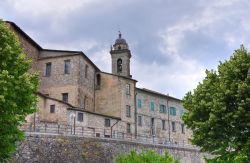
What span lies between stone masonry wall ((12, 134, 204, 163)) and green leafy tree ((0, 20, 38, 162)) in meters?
9.50

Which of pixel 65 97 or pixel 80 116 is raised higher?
pixel 65 97

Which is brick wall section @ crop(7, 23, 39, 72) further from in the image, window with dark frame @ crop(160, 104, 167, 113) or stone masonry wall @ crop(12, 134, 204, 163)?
window with dark frame @ crop(160, 104, 167, 113)

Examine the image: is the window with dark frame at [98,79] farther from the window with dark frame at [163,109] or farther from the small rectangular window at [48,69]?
the window with dark frame at [163,109]

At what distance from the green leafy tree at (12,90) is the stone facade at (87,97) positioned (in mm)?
20678

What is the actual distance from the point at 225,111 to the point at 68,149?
538 inches

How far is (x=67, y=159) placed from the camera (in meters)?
31.4

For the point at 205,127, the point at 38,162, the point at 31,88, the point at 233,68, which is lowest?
the point at 38,162

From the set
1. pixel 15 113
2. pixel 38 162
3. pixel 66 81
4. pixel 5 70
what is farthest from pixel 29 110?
pixel 66 81

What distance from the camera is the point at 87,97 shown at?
5019cm

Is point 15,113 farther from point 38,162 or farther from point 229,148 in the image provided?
point 229,148

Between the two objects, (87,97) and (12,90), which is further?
(87,97)

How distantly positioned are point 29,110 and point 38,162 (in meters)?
11.1

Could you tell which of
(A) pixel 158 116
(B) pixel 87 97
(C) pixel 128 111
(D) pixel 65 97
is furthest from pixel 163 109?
(D) pixel 65 97

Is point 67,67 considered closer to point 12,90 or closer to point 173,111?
point 173,111
